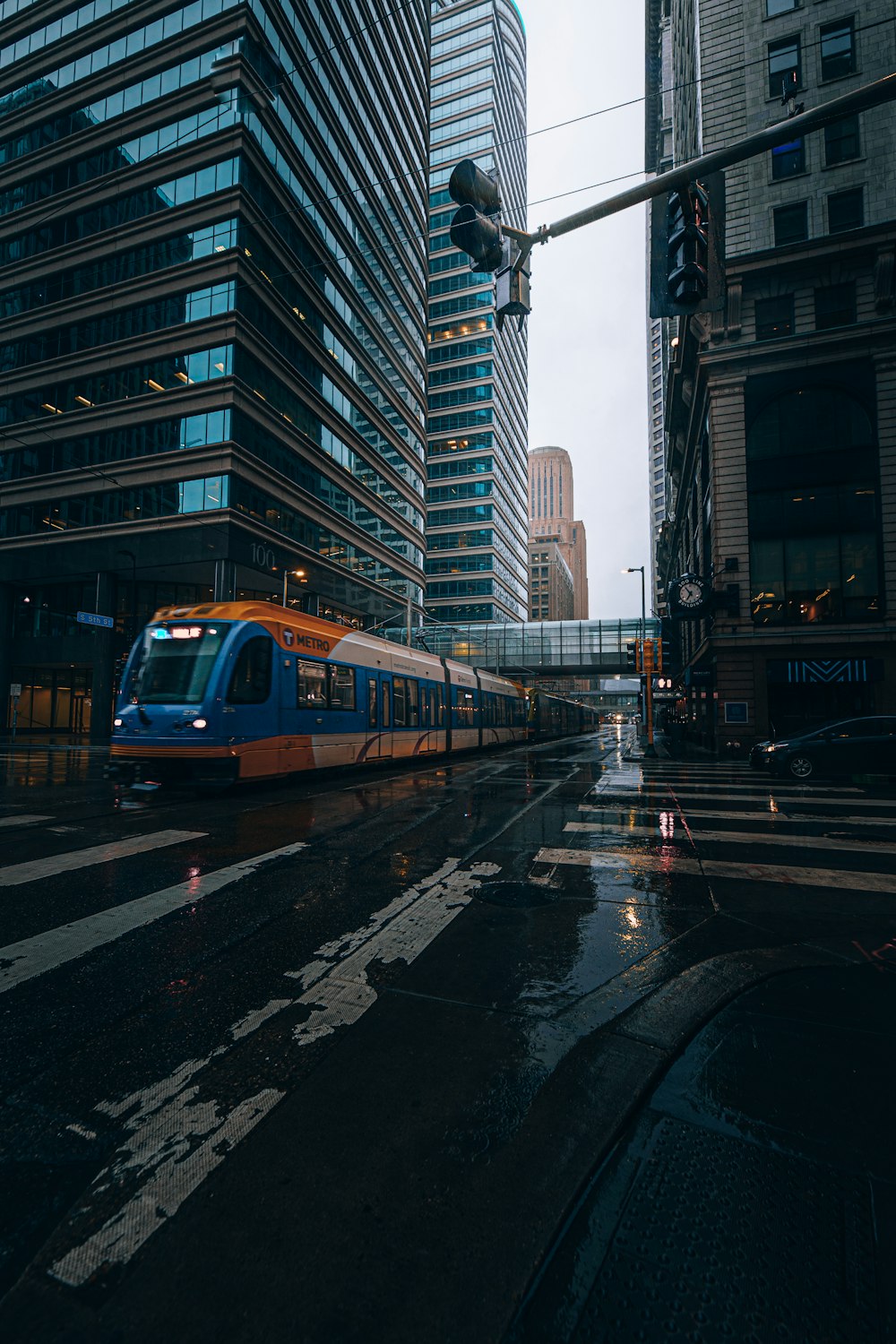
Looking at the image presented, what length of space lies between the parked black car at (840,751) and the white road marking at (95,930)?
549 inches

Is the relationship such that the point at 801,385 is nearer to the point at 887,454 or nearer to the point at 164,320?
the point at 887,454

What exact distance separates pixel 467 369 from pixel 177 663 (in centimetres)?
8904

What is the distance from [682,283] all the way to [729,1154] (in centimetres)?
801

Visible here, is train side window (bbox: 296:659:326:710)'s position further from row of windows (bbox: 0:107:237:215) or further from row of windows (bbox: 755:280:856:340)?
row of windows (bbox: 0:107:237:215)

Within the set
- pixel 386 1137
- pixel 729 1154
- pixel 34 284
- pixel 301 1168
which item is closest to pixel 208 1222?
pixel 301 1168

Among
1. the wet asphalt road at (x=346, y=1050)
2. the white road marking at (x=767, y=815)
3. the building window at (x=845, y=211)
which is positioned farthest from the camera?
the building window at (x=845, y=211)

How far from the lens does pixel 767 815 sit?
9125mm

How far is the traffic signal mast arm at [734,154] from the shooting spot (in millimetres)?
5531

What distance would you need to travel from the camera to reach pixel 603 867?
613 cm

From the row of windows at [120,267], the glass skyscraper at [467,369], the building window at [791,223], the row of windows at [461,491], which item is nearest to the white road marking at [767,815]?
the building window at [791,223]

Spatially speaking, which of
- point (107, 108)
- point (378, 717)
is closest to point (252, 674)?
point (378, 717)

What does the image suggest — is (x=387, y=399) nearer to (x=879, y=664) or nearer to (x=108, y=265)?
(x=108, y=265)

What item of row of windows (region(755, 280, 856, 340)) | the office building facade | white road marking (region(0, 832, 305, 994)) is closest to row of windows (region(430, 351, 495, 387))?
the office building facade

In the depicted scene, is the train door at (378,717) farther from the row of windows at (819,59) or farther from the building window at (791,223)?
the row of windows at (819,59)
